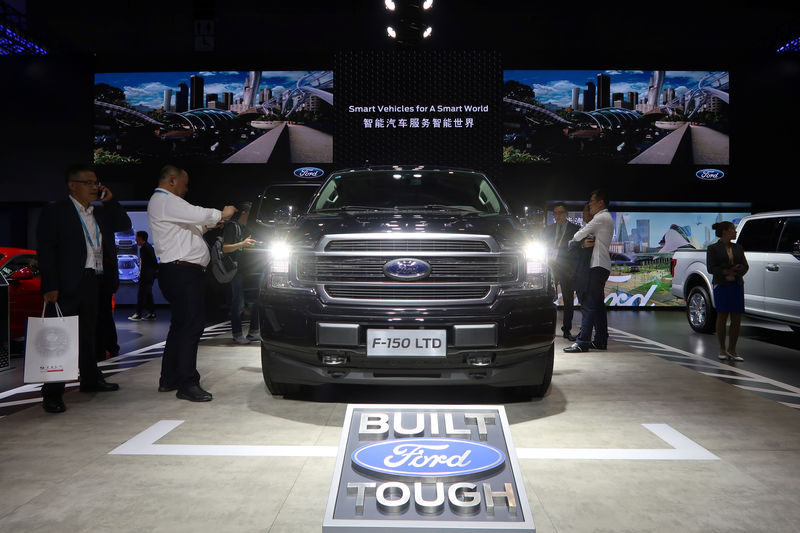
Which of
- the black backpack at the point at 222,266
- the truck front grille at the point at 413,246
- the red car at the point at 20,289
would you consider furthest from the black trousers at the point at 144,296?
the truck front grille at the point at 413,246

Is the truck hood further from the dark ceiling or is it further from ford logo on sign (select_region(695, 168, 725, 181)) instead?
ford logo on sign (select_region(695, 168, 725, 181))

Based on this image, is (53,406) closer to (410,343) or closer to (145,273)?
(410,343)

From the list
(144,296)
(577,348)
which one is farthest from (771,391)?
(144,296)

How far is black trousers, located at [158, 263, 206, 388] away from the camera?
4.23 metres

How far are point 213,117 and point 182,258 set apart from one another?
27.9 feet

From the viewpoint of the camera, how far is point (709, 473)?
2904 millimetres

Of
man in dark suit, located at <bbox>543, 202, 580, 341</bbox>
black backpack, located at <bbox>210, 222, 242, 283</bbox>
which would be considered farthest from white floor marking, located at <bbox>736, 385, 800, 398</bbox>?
black backpack, located at <bbox>210, 222, 242, 283</bbox>

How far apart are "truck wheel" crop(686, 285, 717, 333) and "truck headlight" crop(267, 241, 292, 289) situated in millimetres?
6929

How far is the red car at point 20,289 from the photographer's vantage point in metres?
6.64

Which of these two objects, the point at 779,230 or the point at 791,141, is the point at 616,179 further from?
the point at 779,230

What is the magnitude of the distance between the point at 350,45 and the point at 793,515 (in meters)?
10.5

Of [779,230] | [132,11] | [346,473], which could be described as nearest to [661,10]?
[779,230]

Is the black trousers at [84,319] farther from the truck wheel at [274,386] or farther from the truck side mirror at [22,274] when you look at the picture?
the truck side mirror at [22,274]

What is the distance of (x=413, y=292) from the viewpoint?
3.67 metres
